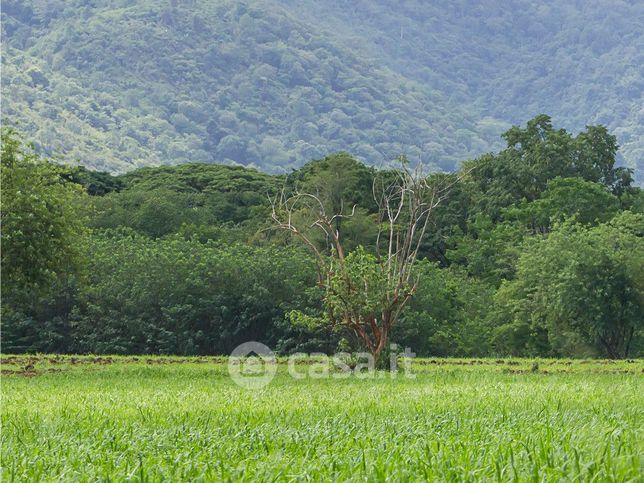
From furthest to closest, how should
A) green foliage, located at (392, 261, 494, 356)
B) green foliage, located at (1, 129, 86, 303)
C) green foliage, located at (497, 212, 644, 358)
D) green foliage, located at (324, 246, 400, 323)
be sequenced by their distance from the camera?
green foliage, located at (392, 261, 494, 356), green foliage, located at (497, 212, 644, 358), green foliage, located at (1, 129, 86, 303), green foliage, located at (324, 246, 400, 323)

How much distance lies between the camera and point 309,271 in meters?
51.2

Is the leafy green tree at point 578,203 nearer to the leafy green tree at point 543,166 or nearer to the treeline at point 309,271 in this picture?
the treeline at point 309,271

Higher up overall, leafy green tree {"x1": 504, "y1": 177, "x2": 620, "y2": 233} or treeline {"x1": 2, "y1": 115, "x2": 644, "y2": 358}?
leafy green tree {"x1": 504, "y1": 177, "x2": 620, "y2": 233}

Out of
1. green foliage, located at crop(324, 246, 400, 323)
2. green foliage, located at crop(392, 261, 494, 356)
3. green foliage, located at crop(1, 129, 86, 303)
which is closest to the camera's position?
green foliage, located at crop(324, 246, 400, 323)

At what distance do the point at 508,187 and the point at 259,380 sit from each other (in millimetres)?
51755

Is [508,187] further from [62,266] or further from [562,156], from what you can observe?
[62,266]

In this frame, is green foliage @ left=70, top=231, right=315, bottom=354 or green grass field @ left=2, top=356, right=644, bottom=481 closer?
green grass field @ left=2, top=356, right=644, bottom=481

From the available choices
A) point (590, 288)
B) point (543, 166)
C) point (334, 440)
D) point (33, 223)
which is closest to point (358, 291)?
point (33, 223)

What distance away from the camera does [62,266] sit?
29406 millimetres

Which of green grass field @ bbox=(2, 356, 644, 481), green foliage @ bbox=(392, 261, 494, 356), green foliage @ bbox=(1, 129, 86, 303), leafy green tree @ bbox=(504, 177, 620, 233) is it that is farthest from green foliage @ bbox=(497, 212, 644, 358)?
green grass field @ bbox=(2, 356, 644, 481)

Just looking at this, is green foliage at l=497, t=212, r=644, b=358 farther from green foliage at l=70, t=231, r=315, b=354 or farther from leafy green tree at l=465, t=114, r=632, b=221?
leafy green tree at l=465, t=114, r=632, b=221

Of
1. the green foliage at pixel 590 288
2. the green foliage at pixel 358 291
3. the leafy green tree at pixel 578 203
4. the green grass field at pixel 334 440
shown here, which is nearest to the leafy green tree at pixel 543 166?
the leafy green tree at pixel 578 203

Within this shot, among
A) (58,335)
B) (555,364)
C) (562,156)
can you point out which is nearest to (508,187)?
(562,156)

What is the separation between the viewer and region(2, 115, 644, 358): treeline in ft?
98.7
